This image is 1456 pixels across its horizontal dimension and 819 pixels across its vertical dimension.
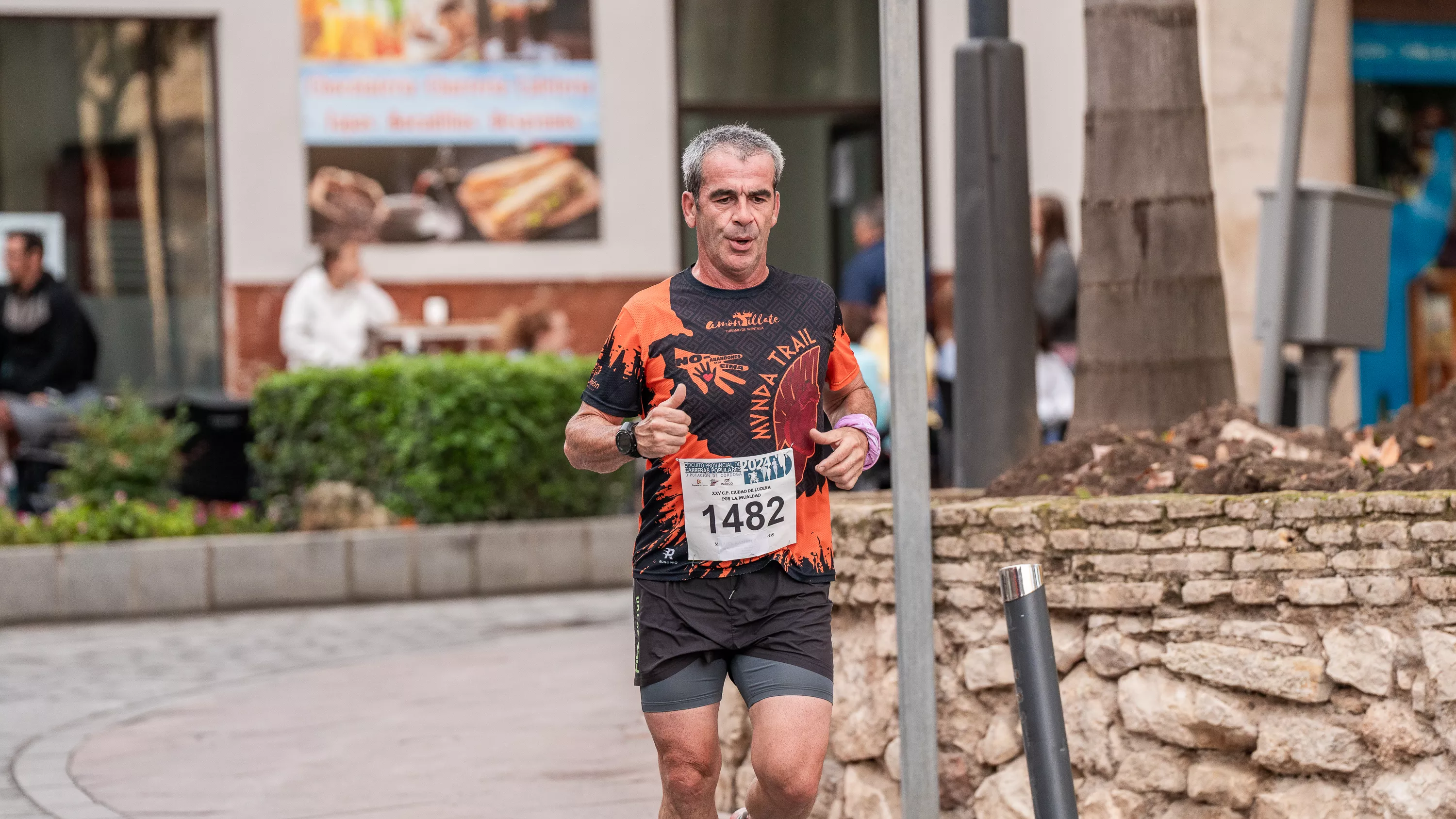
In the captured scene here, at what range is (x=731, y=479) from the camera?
4.25 meters

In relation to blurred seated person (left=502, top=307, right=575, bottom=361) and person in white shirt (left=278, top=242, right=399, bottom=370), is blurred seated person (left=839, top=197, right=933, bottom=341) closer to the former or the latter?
blurred seated person (left=502, top=307, right=575, bottom=361)

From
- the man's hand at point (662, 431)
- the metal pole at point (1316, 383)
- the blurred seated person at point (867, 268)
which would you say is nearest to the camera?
the man's hand at point (662, 431)

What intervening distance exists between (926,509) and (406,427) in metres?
7.34

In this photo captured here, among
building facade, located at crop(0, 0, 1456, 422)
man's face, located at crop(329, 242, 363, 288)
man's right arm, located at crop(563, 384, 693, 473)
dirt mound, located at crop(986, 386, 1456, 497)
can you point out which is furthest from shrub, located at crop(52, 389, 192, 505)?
man's right arm, located at crop(563, 384, 693, 473)

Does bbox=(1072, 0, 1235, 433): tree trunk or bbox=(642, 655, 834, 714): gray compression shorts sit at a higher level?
bbox=(1072, 0, 1235, 433): tree trunk

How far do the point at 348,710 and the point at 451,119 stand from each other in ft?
26.9

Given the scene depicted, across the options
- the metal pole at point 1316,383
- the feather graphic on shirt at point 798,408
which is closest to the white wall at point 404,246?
the metal pole at point 1316,383

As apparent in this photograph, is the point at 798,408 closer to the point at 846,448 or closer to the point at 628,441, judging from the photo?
the point at 846,448

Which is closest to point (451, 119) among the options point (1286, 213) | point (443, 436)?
point (443, 436)

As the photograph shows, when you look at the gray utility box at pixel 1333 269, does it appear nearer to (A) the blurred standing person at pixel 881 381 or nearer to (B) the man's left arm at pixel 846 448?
(B) the man's left arm at pixel 846 448

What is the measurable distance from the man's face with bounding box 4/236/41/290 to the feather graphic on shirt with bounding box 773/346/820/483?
1055 cm

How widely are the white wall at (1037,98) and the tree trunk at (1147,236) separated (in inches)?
324

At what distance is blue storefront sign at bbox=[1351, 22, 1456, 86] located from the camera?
14.3 m

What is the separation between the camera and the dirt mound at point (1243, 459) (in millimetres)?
5395
